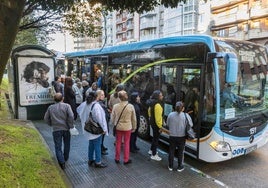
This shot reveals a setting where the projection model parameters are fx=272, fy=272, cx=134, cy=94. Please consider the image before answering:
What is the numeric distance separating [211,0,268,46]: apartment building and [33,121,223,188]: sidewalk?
24682 mm

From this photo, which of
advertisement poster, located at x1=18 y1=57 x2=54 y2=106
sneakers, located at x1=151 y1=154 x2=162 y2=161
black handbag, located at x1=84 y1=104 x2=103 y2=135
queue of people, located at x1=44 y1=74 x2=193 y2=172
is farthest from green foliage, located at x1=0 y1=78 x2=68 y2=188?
advertisement poster, located at x1=18 y1=57 x2=54 y2=106

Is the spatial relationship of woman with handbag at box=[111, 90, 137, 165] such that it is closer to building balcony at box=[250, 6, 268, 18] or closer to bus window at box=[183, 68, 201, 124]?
bus window at box=[183, 68, 201, 124]

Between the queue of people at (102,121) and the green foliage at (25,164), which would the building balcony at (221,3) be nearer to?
the queue of people at (102,121)

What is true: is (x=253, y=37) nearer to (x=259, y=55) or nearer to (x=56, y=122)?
(x=259, y=55)

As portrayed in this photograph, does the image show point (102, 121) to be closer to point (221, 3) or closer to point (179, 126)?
point (179, 126)

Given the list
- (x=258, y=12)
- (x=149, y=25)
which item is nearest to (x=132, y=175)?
(x=258, y=12)

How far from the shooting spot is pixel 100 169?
564 centimetres

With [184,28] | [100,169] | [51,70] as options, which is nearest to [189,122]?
[100,169]

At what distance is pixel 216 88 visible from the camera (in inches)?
220

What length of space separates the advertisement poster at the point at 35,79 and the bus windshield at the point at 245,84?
643 cm

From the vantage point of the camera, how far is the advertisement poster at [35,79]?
9.47 m

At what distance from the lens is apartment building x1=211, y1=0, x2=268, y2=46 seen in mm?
29062

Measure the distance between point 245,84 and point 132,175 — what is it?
3.23 metres

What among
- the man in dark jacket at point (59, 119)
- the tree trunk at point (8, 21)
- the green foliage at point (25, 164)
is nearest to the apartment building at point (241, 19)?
the man in dark jacket at point (59, 119)
